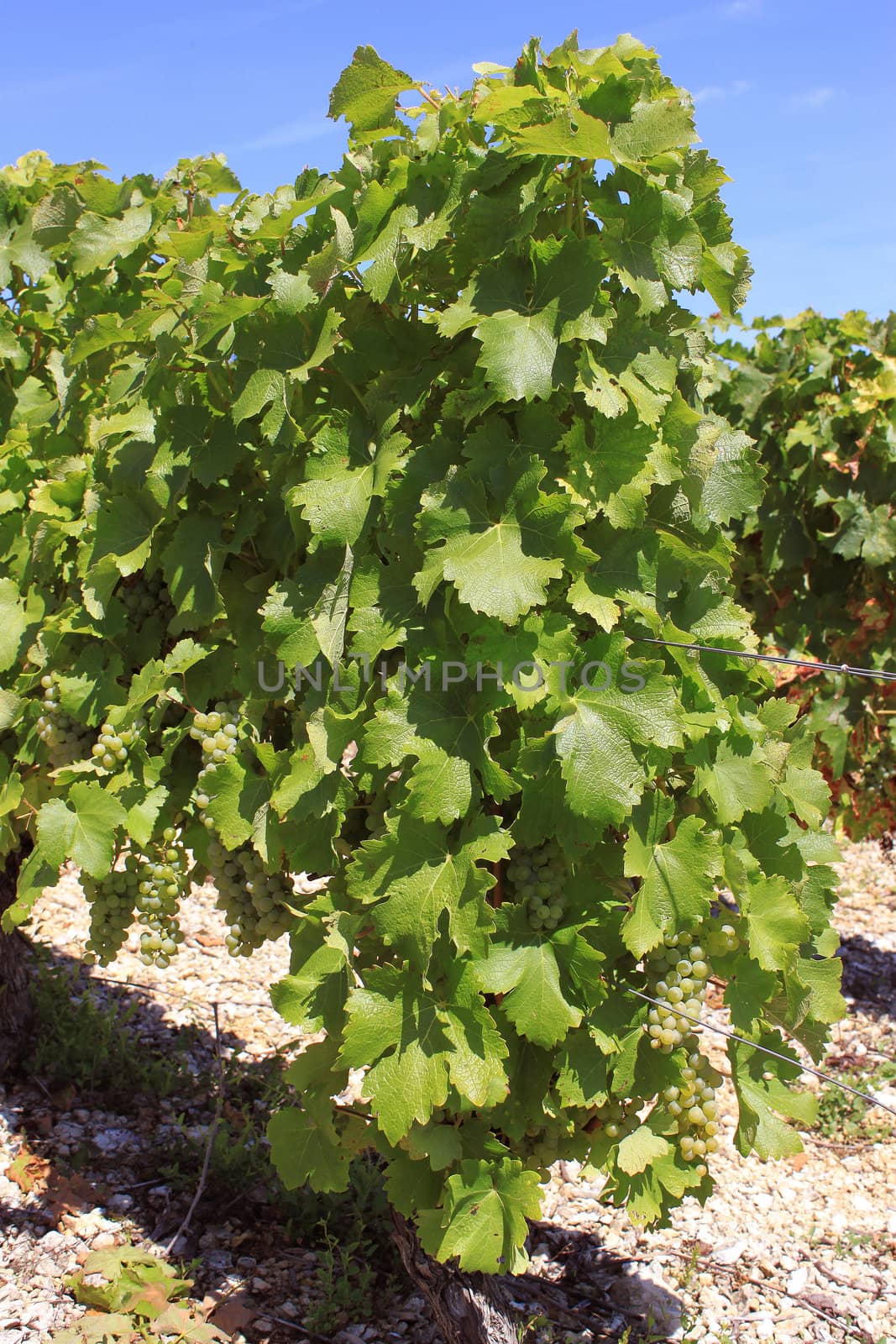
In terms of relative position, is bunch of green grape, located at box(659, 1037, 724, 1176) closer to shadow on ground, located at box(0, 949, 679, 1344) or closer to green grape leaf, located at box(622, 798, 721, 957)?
green grape leaf, located at box(622, 798, 721, 957)

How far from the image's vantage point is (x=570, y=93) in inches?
76.3

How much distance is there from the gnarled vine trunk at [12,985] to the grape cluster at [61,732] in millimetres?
1327

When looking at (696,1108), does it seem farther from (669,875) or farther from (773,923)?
(669,875)

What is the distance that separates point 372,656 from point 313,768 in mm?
280

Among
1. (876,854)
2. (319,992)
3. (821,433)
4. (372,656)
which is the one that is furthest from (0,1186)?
(876,854)

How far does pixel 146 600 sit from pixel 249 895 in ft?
2.71

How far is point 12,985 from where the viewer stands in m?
4.13

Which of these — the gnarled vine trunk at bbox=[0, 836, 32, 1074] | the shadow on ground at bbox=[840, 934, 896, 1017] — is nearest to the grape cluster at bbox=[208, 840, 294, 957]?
the gnarled vine trunk at bbox=[0, 836, 32, 1074]

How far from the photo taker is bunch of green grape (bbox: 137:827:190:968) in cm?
265

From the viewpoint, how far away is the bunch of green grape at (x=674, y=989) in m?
2.11

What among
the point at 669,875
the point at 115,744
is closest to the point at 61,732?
the point at 115,744

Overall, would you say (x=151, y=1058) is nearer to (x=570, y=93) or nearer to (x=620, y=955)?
(x=620, y=955)

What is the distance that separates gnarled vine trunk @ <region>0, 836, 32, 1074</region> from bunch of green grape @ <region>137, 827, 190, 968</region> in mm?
1546

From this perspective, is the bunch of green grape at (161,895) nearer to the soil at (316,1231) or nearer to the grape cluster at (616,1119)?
the soil at (316,1231)
